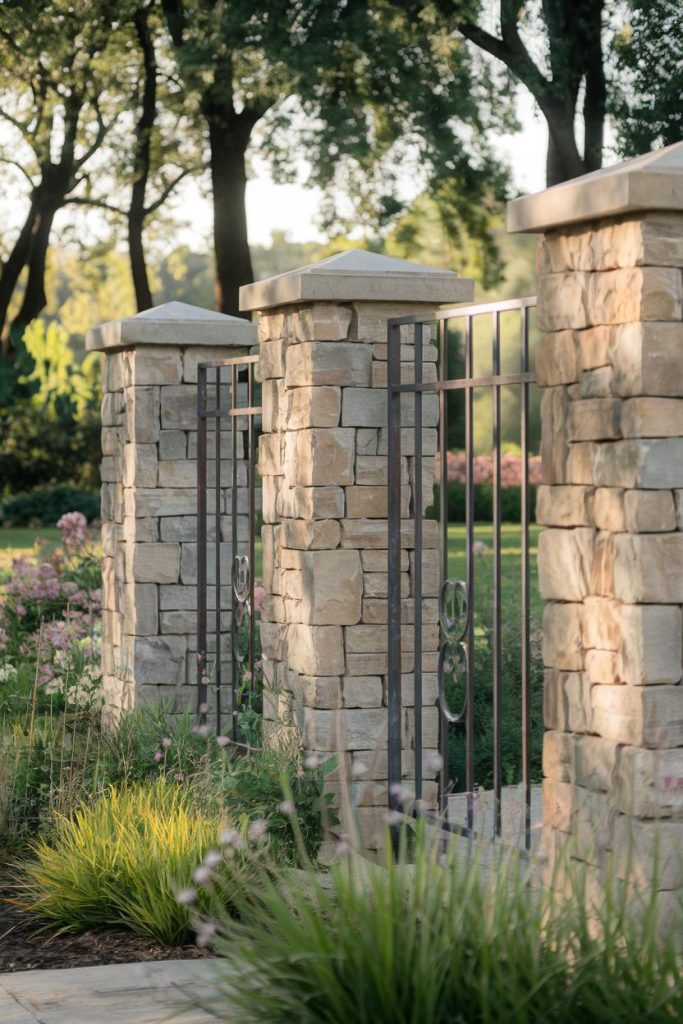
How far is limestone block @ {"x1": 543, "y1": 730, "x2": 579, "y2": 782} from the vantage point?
436cm

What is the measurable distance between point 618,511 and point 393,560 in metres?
1.86

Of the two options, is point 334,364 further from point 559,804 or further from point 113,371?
point 113,371

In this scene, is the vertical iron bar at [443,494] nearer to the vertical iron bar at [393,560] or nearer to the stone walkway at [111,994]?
the vertical iron bar at [393,560]

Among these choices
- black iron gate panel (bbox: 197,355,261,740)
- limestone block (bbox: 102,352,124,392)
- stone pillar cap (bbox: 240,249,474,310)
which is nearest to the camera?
stone pillar cap (bbox: 240,249,474,310)

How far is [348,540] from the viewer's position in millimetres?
5938

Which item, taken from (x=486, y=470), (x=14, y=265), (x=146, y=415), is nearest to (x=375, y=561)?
(x=146, y=415)

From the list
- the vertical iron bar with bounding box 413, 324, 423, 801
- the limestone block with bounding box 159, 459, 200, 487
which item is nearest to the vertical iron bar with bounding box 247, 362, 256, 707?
the limestone block with bounding box 159, 459, 200, 487

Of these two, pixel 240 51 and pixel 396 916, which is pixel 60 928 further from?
pixel 240 51

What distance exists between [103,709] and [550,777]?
423 centimetres

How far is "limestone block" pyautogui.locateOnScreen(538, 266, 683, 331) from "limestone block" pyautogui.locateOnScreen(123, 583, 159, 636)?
3.71 metres

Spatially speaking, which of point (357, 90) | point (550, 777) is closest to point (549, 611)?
point (550, 777)

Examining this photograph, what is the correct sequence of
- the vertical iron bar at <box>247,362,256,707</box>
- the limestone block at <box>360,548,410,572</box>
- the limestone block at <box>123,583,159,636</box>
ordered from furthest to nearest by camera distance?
1. the limestone block at <box>123,583,159,636</box>
2. the vertical iron bar at <box>247,362,256,707</box>
3. the limestone block at <box>360,548,410,572</box>

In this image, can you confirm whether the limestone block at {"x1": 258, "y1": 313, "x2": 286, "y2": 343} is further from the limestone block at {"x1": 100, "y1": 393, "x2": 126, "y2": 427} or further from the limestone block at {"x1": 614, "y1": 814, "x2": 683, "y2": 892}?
the limestone block at {"x1": 614, "y1": 814, "x2": 683, "y2": 892}

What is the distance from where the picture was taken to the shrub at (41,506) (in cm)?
2392
